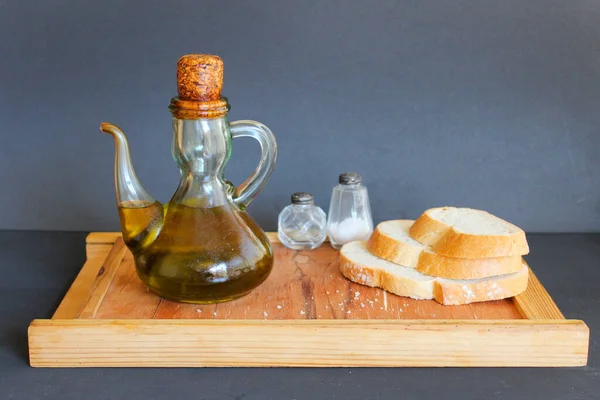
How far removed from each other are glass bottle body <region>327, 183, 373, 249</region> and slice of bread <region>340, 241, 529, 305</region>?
0.15 metres

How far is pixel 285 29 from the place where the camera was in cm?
138

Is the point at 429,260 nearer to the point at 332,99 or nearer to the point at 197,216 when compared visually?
the point at 197,216

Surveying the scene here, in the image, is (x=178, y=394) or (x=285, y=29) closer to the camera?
(x=178, y=394)

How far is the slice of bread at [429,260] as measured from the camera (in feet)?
3.32

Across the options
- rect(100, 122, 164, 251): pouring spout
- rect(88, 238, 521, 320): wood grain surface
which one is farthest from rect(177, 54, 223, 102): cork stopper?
rect(88, 238, 521, 320): wood grain surface

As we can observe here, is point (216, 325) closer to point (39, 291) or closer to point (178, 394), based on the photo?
point (178, 394)

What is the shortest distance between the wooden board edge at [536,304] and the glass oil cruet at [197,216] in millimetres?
345

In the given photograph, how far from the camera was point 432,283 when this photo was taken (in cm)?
101

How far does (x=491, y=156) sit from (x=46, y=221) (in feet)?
2.91

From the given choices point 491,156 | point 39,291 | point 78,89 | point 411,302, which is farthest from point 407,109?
point 39,291

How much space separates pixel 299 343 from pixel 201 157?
0.26m

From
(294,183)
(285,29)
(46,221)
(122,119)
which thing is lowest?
(46,221)

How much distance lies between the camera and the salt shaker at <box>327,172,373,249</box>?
3.99 feet

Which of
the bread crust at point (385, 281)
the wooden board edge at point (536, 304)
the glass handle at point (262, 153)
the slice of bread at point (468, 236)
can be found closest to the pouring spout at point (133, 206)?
the glass handle at point (262, 153)
